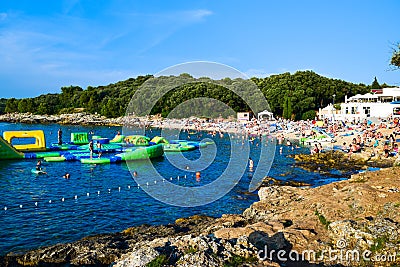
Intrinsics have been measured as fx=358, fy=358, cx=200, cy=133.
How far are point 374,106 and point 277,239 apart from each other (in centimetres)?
5804

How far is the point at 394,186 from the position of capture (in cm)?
1326

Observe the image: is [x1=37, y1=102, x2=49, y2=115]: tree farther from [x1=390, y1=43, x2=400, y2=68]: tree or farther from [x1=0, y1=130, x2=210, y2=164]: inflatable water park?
[x1=390, y1=43, x2=400, y2=68]: tree

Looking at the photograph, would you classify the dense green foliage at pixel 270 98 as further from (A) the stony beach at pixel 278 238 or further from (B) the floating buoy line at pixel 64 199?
(A) the stony beach at pixel 278 238

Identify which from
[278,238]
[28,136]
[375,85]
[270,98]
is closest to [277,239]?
[278,238]

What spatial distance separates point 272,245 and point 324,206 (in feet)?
13.3

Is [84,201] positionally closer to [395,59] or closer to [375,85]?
[395,59]

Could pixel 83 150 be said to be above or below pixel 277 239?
above

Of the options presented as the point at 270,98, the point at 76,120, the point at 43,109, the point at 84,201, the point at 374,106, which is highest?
the point at 270,98

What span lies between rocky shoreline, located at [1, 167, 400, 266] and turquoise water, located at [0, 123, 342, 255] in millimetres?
1824

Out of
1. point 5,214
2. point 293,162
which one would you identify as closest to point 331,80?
point 293,162

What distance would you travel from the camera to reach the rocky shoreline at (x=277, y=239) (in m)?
7.93

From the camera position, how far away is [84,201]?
18.7m

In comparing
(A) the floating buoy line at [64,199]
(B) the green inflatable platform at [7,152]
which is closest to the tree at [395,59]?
Answer: (A) the floating buoy line at [64,199]

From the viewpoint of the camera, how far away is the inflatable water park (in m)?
30.4
